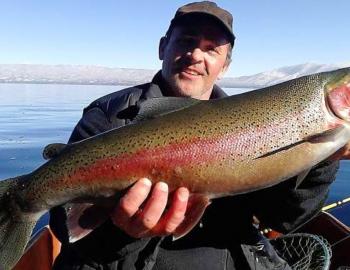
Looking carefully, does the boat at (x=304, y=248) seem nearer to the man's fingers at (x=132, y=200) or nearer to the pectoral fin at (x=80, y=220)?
the pectoral fin at (x=80, y=220)

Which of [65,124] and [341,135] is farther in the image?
[65,124]

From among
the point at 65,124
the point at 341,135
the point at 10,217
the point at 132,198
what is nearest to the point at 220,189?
the point at 132,198

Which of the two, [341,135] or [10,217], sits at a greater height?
[341,135]

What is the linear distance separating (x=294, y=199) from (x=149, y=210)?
1.41m

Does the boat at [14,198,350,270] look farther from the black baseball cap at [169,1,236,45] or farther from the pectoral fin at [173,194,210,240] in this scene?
the black baseball cap at [169,1,236,45]

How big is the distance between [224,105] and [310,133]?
0.64 meters

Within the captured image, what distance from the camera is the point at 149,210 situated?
288cm

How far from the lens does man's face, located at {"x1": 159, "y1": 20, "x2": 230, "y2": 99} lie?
13.6ft

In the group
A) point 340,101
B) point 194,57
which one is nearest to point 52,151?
point 194,57

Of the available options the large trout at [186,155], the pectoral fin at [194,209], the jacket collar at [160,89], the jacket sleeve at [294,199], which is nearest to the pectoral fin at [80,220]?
the large trout at [186,155]

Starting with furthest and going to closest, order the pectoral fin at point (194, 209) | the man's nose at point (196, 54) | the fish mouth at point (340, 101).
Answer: the man's nose at point (196, 54) → the fish mouth at point (340, 101) → the pectoral fin at point (194, 209)

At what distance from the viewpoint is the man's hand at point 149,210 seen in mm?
2779

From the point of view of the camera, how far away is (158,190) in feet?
9.12

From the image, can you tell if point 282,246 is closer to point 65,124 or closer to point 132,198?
point 132,198
